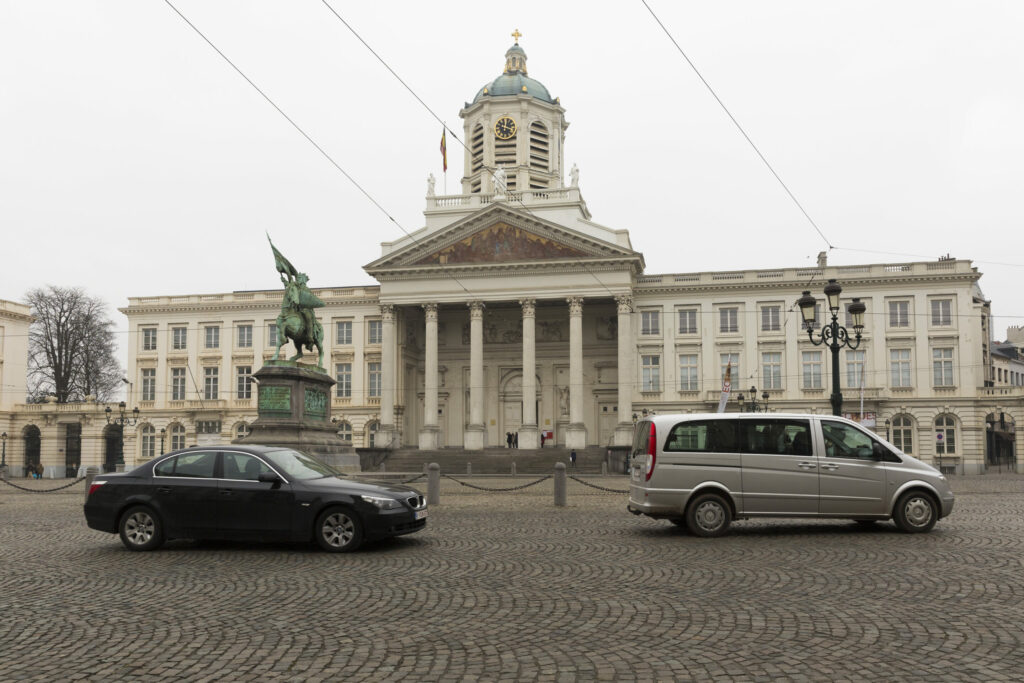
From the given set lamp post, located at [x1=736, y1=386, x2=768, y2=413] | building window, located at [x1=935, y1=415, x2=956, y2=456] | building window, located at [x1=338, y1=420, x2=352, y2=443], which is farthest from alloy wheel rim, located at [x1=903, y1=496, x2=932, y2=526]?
building window, located at [x1=338, y1=420, x2=352, y2=443]

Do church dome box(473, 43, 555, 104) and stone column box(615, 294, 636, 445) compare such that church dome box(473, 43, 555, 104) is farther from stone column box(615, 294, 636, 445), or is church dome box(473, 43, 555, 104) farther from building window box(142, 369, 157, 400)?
building window box(142, 369, 157, 400)

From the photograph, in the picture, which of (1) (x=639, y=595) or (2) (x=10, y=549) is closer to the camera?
(1) (x=639, y=595)

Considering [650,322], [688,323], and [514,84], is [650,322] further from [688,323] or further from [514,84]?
[514,84]

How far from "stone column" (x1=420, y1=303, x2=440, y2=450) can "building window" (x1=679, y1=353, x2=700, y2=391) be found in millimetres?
15836

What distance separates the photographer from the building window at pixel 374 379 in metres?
61.7

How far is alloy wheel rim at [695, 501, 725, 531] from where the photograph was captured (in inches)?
531

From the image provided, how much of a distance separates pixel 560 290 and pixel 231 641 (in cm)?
4867

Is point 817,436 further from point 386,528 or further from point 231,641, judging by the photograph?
point 231,641

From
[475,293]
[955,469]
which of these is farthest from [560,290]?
[955,469]

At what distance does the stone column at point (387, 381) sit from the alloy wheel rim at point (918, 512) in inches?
1732

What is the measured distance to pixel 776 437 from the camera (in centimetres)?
1374

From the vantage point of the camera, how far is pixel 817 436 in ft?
44.9

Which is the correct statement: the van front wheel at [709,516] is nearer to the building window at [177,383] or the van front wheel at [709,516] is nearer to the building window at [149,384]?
the building window at [177,383]

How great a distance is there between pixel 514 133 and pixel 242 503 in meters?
56.4
